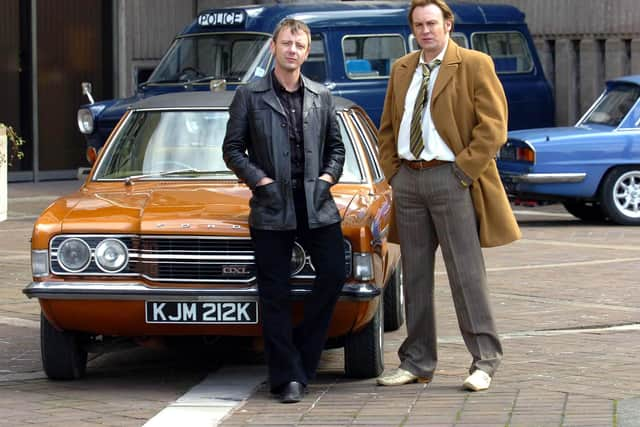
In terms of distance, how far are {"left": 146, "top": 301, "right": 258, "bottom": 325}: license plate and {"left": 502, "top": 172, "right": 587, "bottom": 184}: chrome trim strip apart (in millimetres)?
9036

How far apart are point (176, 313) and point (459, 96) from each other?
66.3 inches

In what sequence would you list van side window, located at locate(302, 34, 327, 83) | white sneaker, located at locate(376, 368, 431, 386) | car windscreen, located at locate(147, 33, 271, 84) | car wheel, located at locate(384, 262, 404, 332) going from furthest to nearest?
van side window, located at locate(302, 34, 327, 83) < car windscreen, located at locate(147, 33, 271, 84) < car wheel, located at locate(384, 262, 404, 332) < white sneaker, located at locate(376, 368, 431, 386)

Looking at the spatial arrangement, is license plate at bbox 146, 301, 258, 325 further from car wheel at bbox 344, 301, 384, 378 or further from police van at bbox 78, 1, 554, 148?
police van at bbox 78, 1, 554, 148

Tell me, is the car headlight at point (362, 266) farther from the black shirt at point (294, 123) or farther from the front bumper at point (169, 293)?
the black shirt at point (294, 123)

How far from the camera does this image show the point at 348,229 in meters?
7.28

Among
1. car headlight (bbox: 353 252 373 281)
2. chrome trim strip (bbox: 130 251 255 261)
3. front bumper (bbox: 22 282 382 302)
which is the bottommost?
front bumper (bbox: 22 282 382 302)

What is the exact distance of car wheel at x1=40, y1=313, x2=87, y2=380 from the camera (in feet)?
24.7

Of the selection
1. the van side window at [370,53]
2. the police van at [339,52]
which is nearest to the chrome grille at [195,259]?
the police van at [339,52]

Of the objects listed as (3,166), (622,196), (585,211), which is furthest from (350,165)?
(585,211)

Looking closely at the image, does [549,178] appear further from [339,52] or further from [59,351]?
[59,351]

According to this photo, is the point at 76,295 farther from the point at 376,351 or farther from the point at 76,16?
the point at 76,16

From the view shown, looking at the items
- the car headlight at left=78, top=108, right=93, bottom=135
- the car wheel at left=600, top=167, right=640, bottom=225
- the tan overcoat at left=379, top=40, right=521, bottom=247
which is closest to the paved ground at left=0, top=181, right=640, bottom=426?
the tan overcoat at left=379, top=40, right=521, bottom=247

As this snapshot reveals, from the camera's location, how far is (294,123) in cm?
722

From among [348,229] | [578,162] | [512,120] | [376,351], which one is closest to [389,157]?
[348,229]
